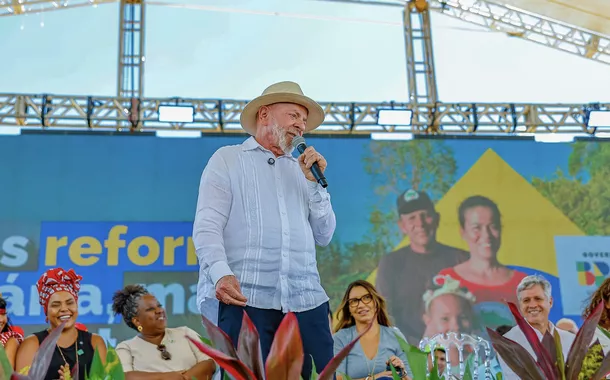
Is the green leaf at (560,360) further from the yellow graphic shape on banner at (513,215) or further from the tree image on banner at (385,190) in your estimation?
the yellow graphic shape on banner at (513,215)

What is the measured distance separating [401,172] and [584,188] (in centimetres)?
169

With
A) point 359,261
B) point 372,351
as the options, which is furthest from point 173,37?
point 372,351

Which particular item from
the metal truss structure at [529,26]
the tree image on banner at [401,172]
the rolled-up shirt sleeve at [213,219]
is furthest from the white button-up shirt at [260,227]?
the metal truss structure at [529,26]

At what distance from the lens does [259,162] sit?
208cm

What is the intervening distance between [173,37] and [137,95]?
890 millimetres

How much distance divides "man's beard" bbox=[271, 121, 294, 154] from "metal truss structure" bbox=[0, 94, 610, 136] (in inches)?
180

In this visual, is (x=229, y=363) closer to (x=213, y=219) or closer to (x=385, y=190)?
(x=213, y=219)

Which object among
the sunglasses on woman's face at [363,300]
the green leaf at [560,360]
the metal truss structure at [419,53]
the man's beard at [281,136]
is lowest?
the green leaf at [560,360]

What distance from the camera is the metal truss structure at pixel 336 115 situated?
6598 mm

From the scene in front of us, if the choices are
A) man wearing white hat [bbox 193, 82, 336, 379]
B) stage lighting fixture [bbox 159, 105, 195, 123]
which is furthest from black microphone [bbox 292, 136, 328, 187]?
stage lighting fixture [bbox 159, 105, 195, 123]

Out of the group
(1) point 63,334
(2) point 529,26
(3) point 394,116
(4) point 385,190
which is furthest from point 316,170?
(2) point 529,26

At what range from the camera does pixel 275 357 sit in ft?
2.18

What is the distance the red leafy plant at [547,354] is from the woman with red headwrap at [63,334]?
2.36 metres

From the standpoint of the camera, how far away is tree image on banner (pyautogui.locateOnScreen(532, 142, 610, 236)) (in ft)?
21.6
